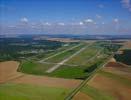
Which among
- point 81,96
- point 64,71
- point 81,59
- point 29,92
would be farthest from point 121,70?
point 29,92

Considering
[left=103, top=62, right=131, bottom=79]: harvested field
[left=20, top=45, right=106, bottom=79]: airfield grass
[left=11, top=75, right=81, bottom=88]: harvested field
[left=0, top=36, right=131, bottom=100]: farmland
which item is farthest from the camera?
[left=20, top=45, right=106, bottom=79]: airfield grass

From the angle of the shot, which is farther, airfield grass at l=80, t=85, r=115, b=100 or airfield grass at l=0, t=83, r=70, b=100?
airfield grass at l=80, t=85, r=115, b=100

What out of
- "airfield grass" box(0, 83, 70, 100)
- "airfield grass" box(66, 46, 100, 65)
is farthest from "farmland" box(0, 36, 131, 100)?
"airfield grass" box(66, 46, 100, 65)

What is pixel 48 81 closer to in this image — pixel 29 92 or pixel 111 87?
pixel 29 92

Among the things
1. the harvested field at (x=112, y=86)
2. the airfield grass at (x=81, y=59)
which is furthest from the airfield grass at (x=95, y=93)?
the airfield grass at (x=81, y=59)

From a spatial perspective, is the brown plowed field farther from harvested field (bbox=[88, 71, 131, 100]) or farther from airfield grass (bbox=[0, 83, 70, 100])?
airfield grass (bbox=[0, 83, 70, 100])

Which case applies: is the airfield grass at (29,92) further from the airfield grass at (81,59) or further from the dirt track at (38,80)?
the airfield grass at (81,59)

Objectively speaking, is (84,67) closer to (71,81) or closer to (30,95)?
(71,81)
